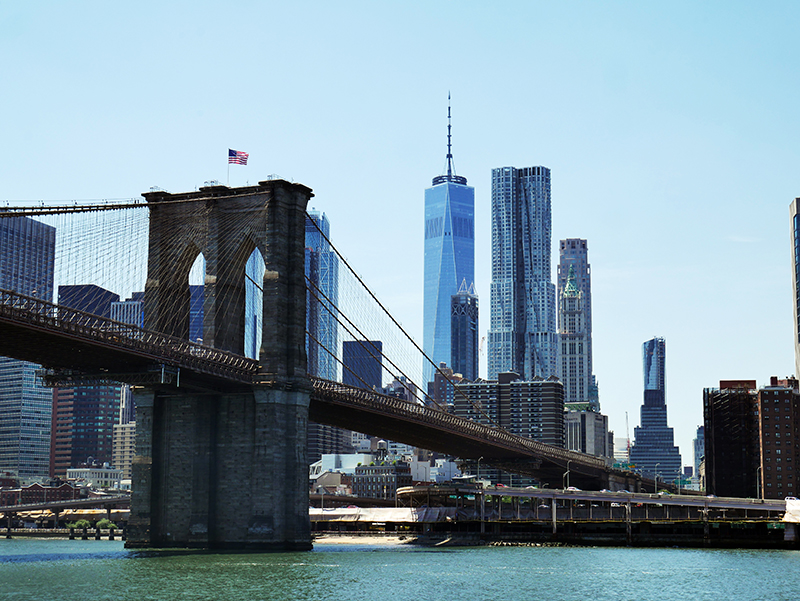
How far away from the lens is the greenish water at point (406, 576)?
2574 inches

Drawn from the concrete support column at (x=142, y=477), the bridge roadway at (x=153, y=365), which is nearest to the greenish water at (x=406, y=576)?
the concrete support column at (x=142, y=477)

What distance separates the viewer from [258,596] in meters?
62.5

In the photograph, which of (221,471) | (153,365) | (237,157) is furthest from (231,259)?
(221,471)

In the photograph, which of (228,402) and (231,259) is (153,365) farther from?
(231,259)

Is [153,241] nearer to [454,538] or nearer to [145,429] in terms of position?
[145,429]

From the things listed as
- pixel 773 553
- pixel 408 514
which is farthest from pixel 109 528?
pixel 773 553

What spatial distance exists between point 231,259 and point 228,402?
13263 mm

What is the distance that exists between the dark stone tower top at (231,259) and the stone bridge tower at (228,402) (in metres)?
0.10

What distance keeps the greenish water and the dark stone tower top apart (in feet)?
63.9

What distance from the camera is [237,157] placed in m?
101

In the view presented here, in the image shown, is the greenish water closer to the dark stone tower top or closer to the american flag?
the dark stone tower top

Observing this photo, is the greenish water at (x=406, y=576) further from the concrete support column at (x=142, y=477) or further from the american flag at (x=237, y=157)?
the american flag at (x=237, y=157)

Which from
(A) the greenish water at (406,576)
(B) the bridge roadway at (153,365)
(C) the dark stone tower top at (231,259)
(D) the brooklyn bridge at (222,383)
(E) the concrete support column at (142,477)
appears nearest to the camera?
(A) the greenish water at (406,576)

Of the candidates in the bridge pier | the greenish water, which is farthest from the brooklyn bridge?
the greenish water
